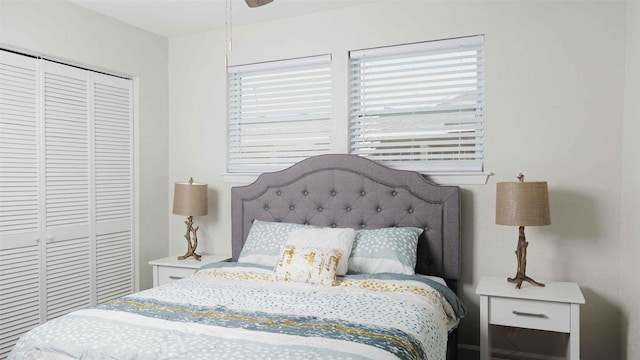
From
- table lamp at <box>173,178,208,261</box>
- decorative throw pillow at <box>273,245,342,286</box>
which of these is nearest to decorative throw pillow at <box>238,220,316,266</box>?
decorative throw pillow at <box>273,245,342,286</box>

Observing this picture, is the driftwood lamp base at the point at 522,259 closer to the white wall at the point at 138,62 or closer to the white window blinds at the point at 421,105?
the white window blinds at the point at 421,105

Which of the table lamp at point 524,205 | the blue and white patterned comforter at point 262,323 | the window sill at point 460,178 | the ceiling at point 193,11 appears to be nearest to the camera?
the blue and white patterned comforter at point 262,323

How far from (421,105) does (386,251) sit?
104cm

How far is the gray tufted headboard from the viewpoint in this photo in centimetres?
289

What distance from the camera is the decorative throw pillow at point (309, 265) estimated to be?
99.0 inches

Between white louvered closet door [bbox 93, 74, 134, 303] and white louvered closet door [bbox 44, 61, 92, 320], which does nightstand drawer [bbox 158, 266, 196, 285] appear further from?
white louvered closet door [bbox 44, 61, 92, 320]

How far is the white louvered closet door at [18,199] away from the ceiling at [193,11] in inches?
27.8

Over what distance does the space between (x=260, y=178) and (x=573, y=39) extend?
7.21ft

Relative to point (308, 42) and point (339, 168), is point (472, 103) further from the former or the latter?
point (308, 42)

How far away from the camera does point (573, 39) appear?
107 inches

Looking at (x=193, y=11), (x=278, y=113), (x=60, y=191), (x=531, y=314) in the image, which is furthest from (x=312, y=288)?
(x=193, y=11)

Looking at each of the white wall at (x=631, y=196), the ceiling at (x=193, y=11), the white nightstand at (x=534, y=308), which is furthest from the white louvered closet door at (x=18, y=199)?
the white wall at (x=631, y=196)

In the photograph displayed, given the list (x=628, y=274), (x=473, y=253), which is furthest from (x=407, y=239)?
(x=628, y=274)

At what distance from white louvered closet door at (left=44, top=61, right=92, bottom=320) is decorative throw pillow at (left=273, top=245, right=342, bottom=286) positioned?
1524 millimetres
